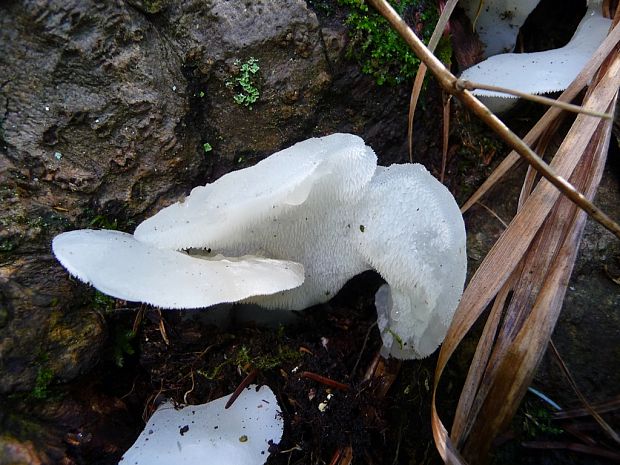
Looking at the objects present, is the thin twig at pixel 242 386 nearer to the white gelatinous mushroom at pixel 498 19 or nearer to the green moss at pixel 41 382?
the green moss at pixel 41 382

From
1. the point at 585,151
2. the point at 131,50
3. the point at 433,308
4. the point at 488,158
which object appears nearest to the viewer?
the point at 433,308

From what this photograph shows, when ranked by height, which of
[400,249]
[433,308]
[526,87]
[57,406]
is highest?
[526,87]

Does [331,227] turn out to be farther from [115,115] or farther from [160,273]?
[115,115]

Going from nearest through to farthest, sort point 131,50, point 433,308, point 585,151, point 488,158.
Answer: point 433,308 < point 131,50 < point 585,151 < point 488,158

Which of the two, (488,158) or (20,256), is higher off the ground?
(20,256)

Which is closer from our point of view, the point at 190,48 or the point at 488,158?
the point at 190,48

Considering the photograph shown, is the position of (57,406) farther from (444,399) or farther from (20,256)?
(444,399)

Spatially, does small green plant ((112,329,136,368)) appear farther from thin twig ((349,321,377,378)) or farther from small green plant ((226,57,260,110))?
small green plant ((226,57,260,110))

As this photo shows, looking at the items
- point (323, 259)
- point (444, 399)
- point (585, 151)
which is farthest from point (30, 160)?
point (585, 151)
